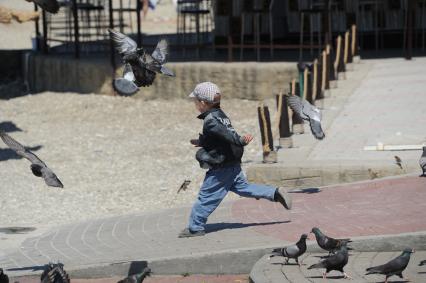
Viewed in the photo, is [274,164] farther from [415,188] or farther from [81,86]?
[81,86]

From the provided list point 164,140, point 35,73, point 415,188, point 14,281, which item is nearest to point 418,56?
point 164,140

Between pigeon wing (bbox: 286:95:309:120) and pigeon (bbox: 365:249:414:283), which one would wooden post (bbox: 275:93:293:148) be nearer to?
pigeon wing (bbox: 286:95:309:120)

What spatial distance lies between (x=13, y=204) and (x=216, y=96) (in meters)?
4.70

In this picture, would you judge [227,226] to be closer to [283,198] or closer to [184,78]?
[283,198]

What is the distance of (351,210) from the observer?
1066 cm

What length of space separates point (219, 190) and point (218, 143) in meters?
0.43

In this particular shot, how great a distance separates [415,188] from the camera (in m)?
11.2

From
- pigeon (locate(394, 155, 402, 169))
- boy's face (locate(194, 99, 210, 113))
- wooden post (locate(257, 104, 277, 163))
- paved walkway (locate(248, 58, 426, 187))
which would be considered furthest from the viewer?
wooden post (locate(257, 104, 277, 163))

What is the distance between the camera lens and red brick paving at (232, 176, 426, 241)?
388 inches

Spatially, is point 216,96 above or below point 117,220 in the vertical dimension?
above

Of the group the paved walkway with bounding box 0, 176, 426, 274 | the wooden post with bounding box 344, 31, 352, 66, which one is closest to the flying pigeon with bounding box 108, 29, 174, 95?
the paved walkway with bounding box 0, 176, 426, 274

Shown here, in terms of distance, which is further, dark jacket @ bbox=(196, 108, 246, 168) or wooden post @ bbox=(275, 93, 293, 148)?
wooden post @ bbox=(275, 93, 293, 148)

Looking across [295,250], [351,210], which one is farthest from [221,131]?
[351,210]

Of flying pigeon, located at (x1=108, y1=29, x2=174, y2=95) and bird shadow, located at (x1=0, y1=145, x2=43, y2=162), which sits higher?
flying pigeon, located at (x1=108, y1=29, x2=174, y2=95)
